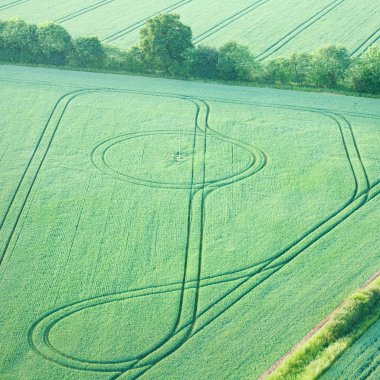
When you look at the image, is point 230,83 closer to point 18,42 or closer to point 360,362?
point 18,42

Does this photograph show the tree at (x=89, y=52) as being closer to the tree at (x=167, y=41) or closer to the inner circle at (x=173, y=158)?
the tree at (x=167, y=41)

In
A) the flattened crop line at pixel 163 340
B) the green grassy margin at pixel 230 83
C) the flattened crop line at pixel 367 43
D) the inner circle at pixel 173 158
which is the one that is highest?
the flattened crop line at pixel 367 43

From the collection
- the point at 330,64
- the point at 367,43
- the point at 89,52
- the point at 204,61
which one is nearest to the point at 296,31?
the point at 367,43

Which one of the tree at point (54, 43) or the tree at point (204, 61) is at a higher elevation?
the tree at point (54, 43)

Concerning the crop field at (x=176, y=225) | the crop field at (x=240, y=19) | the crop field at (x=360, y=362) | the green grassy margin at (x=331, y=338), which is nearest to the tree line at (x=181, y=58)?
the crop field at (x=176, y=225)

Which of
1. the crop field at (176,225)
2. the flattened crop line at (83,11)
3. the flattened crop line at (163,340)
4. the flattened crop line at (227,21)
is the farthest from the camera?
the flattened crop line at (83,11)

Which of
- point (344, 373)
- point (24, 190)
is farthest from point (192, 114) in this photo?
point (344, 373)

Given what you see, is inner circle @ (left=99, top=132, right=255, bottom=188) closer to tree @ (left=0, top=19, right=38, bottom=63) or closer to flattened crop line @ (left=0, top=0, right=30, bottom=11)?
tree @ (left=0, top=19, right=38, bottom=63)

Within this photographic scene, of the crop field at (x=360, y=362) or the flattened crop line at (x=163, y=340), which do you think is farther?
the flattened crop line at (x=163, y=340)
